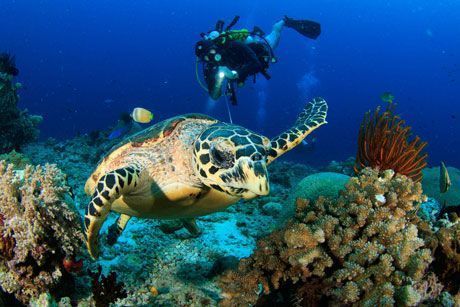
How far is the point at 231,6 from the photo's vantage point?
104m

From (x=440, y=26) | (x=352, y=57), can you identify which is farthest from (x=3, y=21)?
(x=440, y=26)

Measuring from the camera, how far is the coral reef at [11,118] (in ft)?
24.0

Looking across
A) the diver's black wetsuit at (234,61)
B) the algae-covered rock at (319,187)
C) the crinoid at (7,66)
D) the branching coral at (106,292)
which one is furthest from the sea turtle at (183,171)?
the crinoid at (7,66)

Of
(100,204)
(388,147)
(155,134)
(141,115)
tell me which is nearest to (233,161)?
(100,204)

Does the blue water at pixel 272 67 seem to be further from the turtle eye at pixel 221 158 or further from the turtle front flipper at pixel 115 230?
the turtle eye at pixel 221 158

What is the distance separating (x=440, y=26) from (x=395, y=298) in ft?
439

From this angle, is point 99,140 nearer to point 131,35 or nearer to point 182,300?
point 182,300

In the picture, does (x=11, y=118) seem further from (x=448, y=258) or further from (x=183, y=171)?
(x=448, y=258)

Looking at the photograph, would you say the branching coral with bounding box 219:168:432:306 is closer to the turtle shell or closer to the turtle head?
the turtle head

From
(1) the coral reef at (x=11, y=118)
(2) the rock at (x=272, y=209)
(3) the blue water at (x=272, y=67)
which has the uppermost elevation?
(2) the rock at (x=272, y=209)

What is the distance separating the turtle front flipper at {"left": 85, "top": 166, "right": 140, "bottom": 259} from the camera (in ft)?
7.69

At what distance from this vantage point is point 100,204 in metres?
2.35

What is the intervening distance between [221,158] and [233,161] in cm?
12

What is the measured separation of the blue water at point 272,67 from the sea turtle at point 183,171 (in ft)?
246
